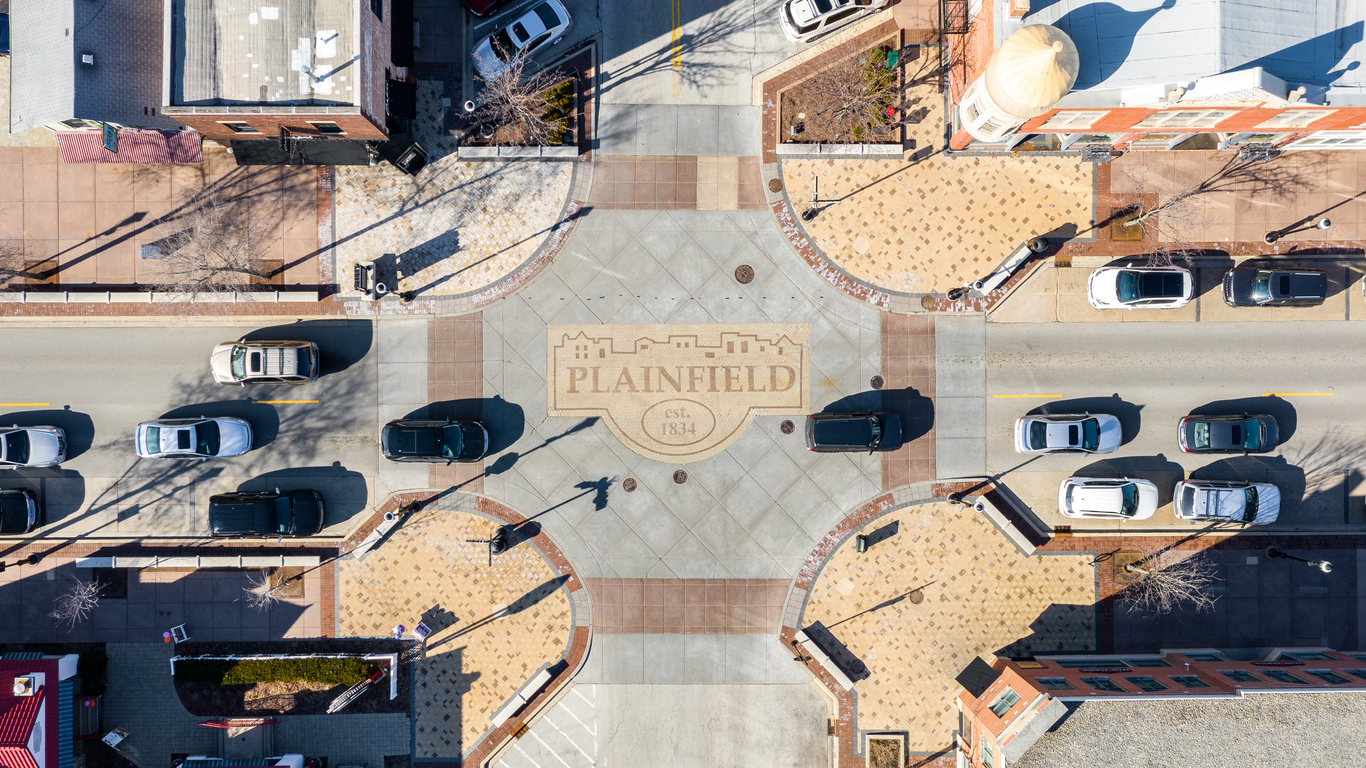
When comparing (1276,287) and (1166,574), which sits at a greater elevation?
(1276,287)

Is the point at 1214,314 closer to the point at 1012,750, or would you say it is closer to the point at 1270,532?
the point at 1270,532

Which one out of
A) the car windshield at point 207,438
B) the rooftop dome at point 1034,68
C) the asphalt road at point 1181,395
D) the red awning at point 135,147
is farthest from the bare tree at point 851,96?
the car windshield at point 207,438

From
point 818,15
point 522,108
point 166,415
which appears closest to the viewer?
point 522,108

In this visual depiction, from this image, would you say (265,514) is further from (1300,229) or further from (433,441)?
(1300,229)

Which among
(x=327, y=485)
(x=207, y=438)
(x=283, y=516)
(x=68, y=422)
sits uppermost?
(x=68, y=422)

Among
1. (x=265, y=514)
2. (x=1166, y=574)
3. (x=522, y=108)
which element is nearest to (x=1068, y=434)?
(x=1166, y=574)

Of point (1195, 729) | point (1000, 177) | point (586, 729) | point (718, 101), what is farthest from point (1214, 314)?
point (586, 729)

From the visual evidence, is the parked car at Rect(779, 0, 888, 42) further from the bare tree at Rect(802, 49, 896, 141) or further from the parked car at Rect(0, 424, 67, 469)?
the parked car at Rect(0, 424, 67, 469)

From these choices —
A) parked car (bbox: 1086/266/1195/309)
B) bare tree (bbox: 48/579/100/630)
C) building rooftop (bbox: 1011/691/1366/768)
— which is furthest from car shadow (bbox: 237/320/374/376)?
parked car (bbox: 1086/266/1195/309)
